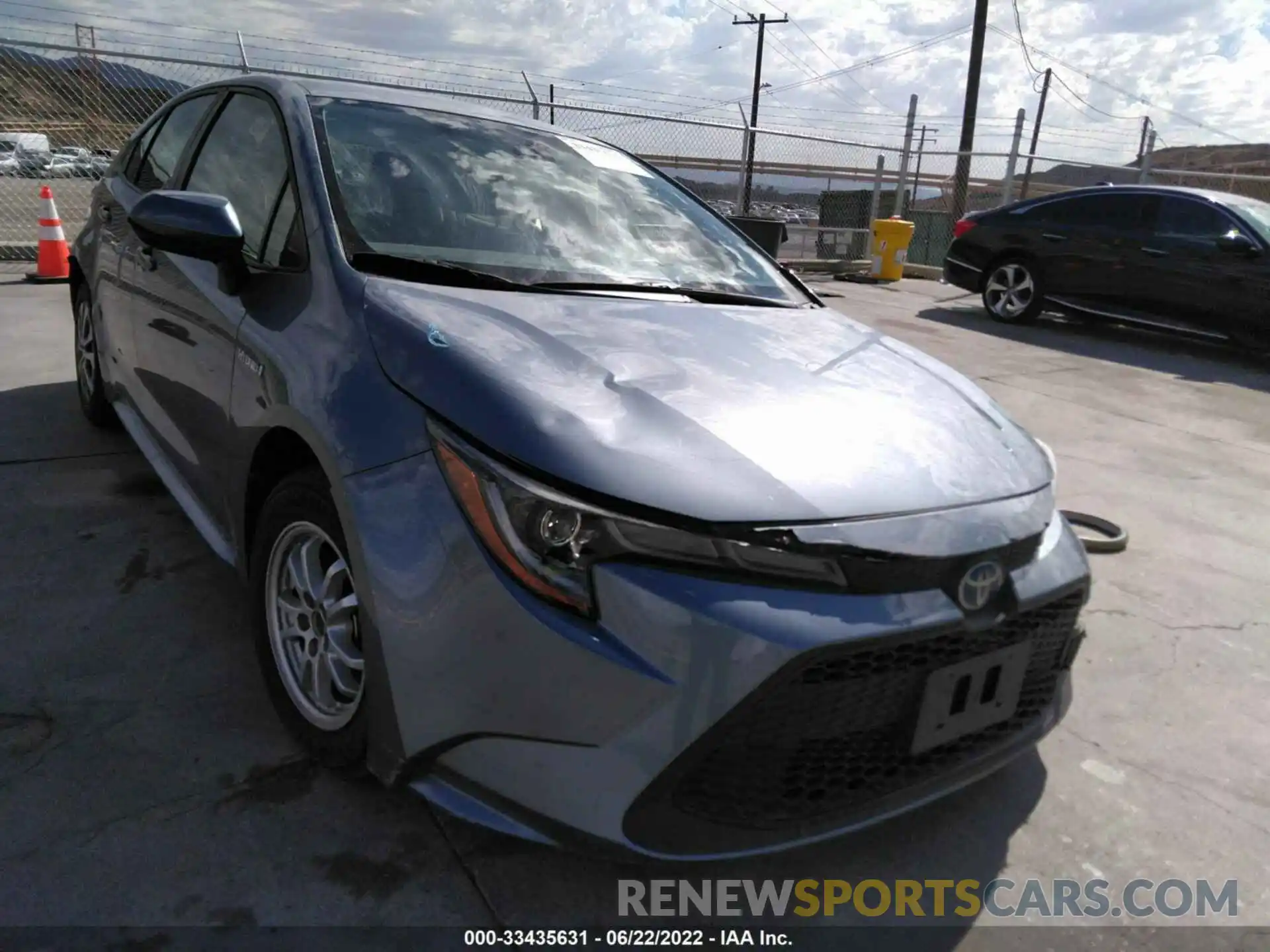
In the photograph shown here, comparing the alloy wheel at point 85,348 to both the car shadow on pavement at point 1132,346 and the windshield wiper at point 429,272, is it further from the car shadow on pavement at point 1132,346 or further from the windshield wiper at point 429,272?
the car shadow on pavement at point 1132,346

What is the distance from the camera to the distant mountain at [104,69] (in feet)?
30.3

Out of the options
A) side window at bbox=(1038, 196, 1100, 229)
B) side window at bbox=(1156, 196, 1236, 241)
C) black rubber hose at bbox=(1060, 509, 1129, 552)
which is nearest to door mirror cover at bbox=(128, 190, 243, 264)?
black rubber hose at bbox=(1060, 509, 1129, 552)

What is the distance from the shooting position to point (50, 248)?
8.18 m

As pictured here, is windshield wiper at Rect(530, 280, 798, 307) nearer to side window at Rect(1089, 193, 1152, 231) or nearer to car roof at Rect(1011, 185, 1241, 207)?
side window at Rect(1089, 193, 1152, 231)

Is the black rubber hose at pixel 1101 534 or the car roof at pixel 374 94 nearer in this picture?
the car roof at pixel 374 94

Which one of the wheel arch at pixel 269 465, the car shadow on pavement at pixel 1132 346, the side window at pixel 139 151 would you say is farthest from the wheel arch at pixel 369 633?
the car shadow on pavement at pixel 1132 346

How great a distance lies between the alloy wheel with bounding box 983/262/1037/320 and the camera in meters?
9.65

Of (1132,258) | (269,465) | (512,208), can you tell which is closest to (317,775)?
(269,465)

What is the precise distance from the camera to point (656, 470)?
5.55 feet

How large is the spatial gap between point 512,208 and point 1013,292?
8.23 meters

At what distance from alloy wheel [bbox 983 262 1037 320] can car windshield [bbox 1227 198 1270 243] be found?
1.79 m

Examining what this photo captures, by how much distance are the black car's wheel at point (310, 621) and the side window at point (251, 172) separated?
2.28 feet

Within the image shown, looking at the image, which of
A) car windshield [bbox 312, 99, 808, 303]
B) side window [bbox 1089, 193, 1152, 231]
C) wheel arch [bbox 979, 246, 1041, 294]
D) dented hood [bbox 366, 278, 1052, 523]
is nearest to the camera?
dented hood [bbox 366, 278, 1052, 523]

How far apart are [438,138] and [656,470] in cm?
165
